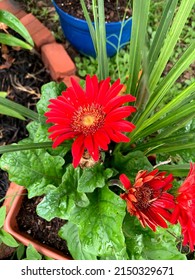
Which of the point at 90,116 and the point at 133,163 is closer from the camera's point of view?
the point at 90,116

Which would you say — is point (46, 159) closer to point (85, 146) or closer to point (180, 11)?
point (85, 146)

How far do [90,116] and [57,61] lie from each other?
0.74 m

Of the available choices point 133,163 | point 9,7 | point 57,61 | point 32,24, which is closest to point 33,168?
point 133,163

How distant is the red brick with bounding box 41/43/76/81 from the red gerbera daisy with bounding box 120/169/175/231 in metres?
0.75

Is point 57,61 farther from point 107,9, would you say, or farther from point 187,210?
point 187,210

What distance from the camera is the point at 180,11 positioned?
0.68 meters

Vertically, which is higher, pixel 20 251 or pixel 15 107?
pixel 15 107

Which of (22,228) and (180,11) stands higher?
(180,11)

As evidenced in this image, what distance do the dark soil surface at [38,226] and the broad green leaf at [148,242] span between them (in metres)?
0.29

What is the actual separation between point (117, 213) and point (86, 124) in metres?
0.19

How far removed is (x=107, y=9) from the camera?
1405mm

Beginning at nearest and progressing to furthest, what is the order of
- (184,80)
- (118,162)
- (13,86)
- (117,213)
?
1. (117,213)
2. (118,162)
3. (13,86)
4. (184,80)
